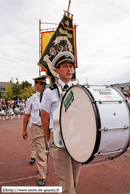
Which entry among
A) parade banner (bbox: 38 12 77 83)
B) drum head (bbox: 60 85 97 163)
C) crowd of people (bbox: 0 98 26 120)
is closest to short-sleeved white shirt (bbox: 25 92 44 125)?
parade banner (bbox: 38 12 77 83)

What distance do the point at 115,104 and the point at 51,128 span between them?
894 millimetres

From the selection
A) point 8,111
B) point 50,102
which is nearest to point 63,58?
point 50,102

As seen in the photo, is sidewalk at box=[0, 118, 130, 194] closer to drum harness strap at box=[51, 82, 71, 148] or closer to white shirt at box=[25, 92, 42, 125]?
white shirt at box=[25, 92, 42, 125]

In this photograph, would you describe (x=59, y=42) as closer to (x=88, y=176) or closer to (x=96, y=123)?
(x=88, y=176)

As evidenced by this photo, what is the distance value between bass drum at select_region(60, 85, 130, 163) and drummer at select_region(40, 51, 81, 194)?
0.66 feet

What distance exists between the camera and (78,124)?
1776 millimetres

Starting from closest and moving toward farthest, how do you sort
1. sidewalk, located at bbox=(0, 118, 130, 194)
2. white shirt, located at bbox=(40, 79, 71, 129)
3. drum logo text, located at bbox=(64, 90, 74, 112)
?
drum logo text, located at bbox=(64, 90, 74, 112) → white shirt, located at bbox=(40, 79, 71, 129) → sidewalk, located at bbox=(0, 118, 130, 194)

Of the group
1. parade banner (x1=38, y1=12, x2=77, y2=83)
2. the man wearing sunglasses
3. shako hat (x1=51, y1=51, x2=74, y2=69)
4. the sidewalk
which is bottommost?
the sidewalk

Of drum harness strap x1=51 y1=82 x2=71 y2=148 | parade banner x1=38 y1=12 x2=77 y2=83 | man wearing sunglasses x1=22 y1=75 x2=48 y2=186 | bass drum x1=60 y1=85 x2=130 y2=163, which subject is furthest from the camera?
parade banner x1=38 y1=12 x2=77 y2=83

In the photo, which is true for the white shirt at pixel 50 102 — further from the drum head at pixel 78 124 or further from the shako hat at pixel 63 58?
the shako hat at pixel 63 58

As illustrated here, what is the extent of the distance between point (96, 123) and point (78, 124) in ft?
1.06

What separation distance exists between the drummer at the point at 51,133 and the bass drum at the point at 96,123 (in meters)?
0.20

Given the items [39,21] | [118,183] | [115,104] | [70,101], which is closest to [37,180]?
[118,183]

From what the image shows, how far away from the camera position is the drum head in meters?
1.59
